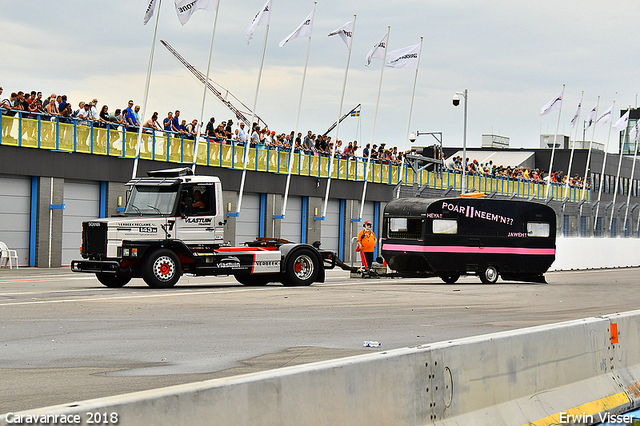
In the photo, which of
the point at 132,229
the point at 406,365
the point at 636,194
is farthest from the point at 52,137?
the point at 636,194

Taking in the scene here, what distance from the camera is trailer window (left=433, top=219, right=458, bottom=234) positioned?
28.1m

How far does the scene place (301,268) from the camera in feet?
78.4

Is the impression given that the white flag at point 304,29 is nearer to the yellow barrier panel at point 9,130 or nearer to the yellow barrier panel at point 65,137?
the yellow barrier panel at point 65,137

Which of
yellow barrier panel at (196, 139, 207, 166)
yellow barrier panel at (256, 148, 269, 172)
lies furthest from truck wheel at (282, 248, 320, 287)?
yellow barrier panel at (256, 148, 269, 172)

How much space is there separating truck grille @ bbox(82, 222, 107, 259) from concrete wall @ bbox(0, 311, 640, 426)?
14628 millimetres

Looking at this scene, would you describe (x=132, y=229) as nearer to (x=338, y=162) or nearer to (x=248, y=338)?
(x=248, y=338)

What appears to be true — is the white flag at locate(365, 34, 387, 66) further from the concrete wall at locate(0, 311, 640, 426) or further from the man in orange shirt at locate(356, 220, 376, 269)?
the concrete wall at locate(0, 311, 640, 426)

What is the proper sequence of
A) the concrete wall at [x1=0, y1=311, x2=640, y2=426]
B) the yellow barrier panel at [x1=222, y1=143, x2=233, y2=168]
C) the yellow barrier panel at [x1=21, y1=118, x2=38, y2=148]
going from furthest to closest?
the yellow barrier panel at [x1=222, y1=143, x2=233, y2=168] < the yellow barrier panel at [x1=21, y1=118, x2=38, y2=148] < the concrete wall at [x1=0, y1=311, x2=640, y2=426]

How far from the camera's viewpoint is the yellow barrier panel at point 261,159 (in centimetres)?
4209

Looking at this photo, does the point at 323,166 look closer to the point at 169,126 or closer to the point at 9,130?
the point at 169,126

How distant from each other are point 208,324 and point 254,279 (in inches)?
405

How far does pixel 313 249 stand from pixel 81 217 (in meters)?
14.4

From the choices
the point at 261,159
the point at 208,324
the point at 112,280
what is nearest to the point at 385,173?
the point at 261,159

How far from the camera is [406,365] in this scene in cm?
616
